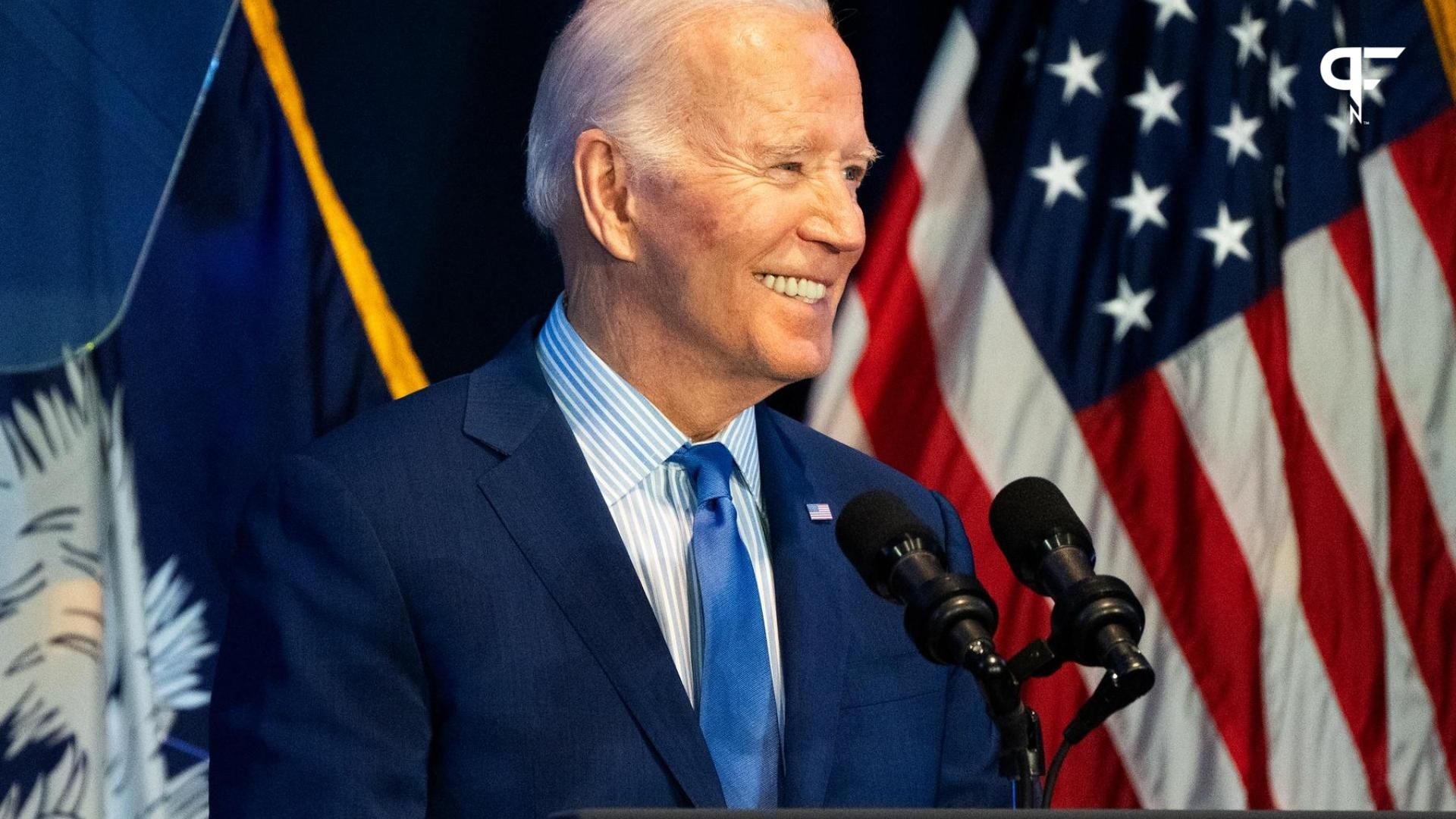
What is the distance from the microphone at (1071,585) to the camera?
1329 mm

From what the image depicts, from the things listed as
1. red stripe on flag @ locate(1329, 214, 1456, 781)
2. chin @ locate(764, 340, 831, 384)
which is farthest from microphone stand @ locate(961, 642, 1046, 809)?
red stripe on flag @ locate(1329, 214, 1456, 781)

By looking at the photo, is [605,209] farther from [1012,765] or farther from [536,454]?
[1012,765]

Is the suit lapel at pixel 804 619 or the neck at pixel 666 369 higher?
the neck at pixel 666 369

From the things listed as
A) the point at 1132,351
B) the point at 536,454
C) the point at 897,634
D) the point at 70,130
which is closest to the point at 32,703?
the point at 70,130

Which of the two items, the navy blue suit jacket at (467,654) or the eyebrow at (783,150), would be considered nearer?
the navy blue suit jacket at (467,654)

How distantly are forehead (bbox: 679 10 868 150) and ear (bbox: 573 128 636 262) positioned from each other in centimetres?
12

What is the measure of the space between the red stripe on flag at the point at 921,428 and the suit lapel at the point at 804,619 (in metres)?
1.06

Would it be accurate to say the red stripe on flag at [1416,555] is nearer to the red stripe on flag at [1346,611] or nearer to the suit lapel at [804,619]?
the red stripe on flag at [1346,611]

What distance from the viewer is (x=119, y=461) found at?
2639 millimetres

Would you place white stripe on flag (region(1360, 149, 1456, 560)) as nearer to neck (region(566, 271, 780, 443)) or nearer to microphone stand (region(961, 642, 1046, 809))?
neck (region(566, 271, 780, 443))

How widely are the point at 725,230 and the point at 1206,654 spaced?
1652 mm

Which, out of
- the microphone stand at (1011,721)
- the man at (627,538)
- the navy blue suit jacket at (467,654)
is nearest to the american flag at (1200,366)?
the man at (627,538)

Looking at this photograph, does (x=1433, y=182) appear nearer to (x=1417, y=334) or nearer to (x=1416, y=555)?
(x=1417, y=334)

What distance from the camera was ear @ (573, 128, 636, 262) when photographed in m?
1.96
